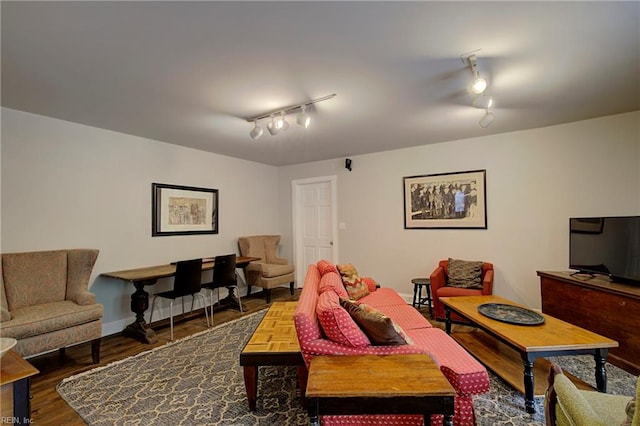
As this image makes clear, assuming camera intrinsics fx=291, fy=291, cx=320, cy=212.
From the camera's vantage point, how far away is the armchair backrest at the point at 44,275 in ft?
8.72

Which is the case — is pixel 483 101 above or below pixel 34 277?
above

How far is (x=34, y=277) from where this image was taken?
2.78 metres

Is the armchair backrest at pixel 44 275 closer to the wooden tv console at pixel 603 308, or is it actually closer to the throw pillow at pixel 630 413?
the throw pillow at pixel 630 413

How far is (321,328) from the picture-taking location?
177 cm

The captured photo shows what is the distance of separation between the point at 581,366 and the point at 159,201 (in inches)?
193

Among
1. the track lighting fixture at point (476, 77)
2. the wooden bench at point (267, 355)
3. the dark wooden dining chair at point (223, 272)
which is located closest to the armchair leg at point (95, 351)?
the dark wooden dining chair at point (223, 272)

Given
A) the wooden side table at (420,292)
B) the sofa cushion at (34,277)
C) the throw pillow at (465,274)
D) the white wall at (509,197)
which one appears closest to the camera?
the sofa cushion at (34,277)

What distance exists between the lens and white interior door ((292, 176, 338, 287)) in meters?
5.34

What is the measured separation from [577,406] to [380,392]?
2.59ft

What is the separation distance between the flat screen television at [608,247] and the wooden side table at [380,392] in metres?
2.49

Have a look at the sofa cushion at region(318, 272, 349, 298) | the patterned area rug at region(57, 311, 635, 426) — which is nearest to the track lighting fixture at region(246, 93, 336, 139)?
the sofa cushion at region(318, 272, 349, 298)

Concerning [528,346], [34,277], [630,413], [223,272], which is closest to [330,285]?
[528,346]

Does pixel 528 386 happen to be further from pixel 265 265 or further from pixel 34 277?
pixel 34 277

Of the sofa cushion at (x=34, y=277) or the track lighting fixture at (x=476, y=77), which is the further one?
the sofa cushion at (x=34, y=277)
